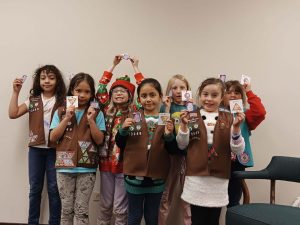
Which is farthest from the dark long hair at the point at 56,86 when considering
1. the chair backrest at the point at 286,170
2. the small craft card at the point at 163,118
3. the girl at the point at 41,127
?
the chair backrest at the point at 286,170

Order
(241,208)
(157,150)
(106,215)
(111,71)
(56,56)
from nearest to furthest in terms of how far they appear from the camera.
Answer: (241,208) → (157,150) → (106,215) → (111,71) → (56,56)

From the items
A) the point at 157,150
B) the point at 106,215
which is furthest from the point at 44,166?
the point at 157,150

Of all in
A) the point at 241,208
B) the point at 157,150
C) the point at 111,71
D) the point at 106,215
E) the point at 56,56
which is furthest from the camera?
the point at 56,56

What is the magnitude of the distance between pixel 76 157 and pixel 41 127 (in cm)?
56

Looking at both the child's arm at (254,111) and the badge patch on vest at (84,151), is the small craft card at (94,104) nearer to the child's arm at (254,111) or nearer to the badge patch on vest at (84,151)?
the badge patch on vest at (84,151)

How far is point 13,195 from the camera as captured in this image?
9.45 ft

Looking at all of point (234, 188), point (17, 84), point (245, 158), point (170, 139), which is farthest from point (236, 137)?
point (17, 84)

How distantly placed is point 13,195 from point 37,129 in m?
0.85

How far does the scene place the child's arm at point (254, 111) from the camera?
2.39 metres

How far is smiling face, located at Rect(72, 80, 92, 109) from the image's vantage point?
234 centimetres

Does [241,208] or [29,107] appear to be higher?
[29,107]

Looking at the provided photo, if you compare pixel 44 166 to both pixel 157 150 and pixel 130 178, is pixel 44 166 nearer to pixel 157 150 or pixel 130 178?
pixel 130 178

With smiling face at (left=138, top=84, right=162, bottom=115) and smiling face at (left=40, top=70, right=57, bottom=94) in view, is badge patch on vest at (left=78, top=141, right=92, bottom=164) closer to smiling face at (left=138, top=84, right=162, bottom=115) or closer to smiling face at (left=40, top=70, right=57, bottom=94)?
smiling face at (left=138, top=84, right=162, bottom=115)

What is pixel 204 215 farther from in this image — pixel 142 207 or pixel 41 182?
pixel 41 182
